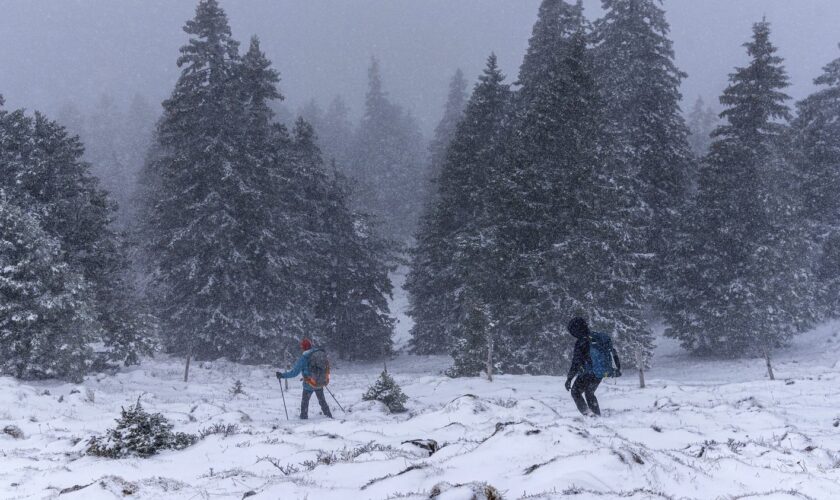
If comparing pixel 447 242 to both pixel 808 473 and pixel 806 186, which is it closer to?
pixel 806 186

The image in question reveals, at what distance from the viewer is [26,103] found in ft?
524

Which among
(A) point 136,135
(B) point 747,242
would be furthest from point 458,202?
(A) point 136,135

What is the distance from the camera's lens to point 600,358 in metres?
10.4

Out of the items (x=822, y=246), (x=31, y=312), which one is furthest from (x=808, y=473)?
(x=822, y=246)

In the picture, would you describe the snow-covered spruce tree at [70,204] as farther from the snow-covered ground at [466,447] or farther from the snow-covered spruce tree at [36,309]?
the snow-covered ground at [466,447]

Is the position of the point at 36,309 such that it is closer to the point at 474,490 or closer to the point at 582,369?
the point at 582,369

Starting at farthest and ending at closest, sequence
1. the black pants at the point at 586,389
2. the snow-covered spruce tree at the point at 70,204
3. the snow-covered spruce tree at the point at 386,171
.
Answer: the snow-covered spruce tree at the point at 386,171, the snow-covered spruce tree at the point at 70,204, the black pants at the point at 586,389

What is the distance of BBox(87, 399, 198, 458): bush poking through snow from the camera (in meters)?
8.16

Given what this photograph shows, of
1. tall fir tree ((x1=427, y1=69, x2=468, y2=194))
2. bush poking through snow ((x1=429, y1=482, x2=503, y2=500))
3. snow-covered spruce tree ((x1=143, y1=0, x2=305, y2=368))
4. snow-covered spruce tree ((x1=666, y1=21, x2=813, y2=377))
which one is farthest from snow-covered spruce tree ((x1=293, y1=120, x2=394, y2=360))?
bush poking through snow ((x1=429, y1=482, x2=503, y2=500))

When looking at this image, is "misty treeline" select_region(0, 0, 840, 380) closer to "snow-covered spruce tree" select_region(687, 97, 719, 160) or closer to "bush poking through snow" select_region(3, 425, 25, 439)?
"bush poking through snow" select_region(3, 425, 25, 439)

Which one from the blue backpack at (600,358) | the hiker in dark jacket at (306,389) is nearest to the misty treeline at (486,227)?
the hiker in dark jacket at (306,389)

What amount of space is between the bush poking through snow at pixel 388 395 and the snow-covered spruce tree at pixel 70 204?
35.9ft

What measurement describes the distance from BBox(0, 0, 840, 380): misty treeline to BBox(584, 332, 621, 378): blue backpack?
7.44m

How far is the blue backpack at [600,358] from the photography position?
10414 millimetres
